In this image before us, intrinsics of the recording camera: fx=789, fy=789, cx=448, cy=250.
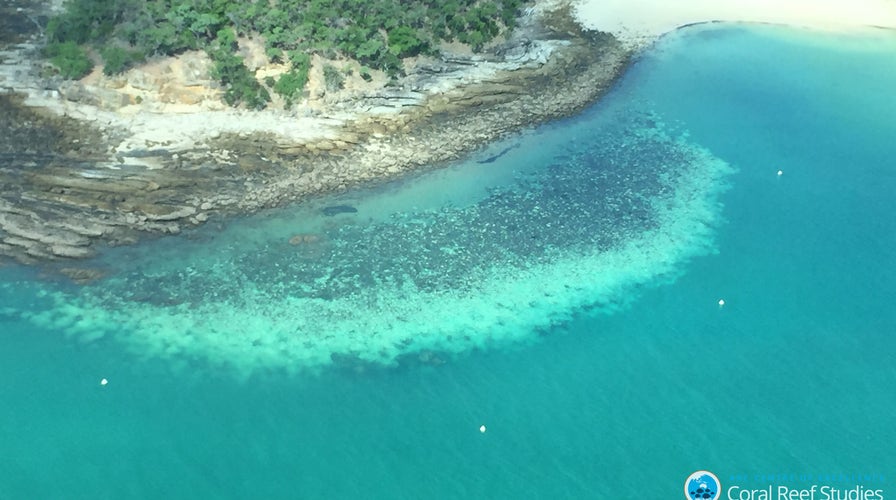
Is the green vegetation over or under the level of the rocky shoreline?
over

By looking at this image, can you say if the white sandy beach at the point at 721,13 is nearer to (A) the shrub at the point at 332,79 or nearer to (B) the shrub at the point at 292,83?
(A) the shrub at the point at 332,79

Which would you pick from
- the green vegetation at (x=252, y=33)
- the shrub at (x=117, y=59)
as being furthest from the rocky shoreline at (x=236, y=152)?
the shrub at (x=117, y=59)

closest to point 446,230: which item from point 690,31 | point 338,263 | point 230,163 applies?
point 338,263

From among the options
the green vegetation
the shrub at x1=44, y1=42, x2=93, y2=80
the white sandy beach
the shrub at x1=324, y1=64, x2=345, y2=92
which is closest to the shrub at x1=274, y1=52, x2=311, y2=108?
the green vegetation

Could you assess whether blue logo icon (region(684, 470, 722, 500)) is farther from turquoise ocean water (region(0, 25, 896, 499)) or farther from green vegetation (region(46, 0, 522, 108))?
green vegetation (region(46, 0, 522, 108))

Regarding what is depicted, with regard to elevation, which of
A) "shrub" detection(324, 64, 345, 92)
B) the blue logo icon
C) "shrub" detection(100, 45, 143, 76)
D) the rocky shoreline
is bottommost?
the blue logo icon

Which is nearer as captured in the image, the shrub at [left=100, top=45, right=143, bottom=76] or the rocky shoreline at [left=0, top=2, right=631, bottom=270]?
the rocky shoreline at [left=0, top=2, right=631, bottom=270]
